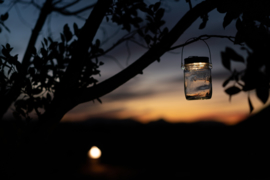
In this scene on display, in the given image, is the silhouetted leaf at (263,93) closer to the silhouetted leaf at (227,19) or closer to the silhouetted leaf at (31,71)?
the silhouetted leaf at (227,19)

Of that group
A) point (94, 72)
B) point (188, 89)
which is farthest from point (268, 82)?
point (94, 72)

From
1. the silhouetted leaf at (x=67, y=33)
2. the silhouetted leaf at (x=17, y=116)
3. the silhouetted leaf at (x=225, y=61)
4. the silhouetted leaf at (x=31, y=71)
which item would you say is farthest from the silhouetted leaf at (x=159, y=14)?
the silhouetted leaf at (x=17, y=116)

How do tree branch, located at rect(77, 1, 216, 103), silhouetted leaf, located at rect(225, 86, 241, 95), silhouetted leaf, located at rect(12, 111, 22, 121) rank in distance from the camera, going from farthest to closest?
silhouetted leaf, located at rect(12, 111, 22, 121) → tree branch, located at rect(77, 1, 216, 103) → silhouetted leaf, located at rect(225, 86, 241, 95)

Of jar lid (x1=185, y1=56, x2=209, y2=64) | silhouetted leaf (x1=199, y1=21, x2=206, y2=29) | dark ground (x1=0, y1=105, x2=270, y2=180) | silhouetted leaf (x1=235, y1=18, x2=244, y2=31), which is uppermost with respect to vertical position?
silhouetted leaf (x1=199, y1=21, x2=206, y2=29)

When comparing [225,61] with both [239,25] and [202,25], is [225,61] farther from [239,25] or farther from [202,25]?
[202,25]

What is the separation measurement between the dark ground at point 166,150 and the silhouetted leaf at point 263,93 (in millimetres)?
8614

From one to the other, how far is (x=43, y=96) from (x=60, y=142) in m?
8.97

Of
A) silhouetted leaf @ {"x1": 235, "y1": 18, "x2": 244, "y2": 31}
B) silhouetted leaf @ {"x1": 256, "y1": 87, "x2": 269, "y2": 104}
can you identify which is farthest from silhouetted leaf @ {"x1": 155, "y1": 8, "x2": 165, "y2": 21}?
silhouetted leaf @ {"x1": 256, "y1": 87, "x2": 269, "y2": 104}

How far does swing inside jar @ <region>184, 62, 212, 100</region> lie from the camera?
180 cm

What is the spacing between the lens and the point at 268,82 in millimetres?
998

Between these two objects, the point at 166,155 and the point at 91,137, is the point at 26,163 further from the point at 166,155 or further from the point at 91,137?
the point at 91,137

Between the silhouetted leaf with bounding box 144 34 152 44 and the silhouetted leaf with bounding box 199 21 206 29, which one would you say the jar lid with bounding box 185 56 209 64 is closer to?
the silhouetted leaf with bounding box 199 21 206 29

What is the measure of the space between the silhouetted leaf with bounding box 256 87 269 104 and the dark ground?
339 inches

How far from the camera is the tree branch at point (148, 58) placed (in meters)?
2.11
